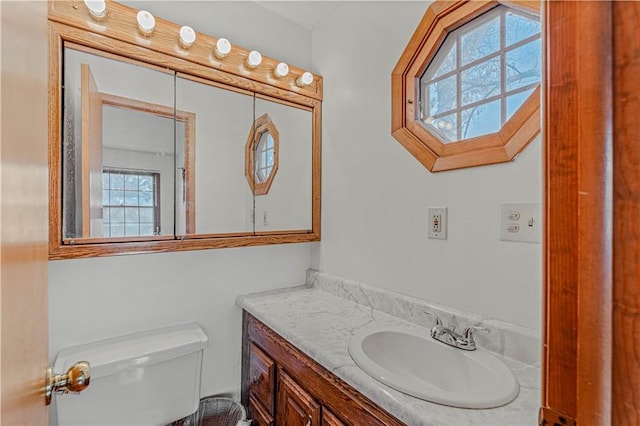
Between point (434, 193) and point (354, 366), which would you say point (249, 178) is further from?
point (354, 366)

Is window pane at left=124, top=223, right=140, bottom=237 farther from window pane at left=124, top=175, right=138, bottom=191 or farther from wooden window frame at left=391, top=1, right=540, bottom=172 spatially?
wooden window frame at left=391, top=1, right=540, bottom=172

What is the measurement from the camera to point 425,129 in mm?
1293

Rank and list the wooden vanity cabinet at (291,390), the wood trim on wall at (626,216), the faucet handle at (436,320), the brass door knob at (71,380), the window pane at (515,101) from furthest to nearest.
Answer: the faucet handle at (436,320), the window pane at (515,101), the wooden vanity cabinet at (291,390), the brass door knob at (71,380), the wood trim on wall at (626,216)

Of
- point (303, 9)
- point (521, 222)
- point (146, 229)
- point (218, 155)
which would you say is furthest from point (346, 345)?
point (303, 9)

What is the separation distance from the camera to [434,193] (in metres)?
1.24

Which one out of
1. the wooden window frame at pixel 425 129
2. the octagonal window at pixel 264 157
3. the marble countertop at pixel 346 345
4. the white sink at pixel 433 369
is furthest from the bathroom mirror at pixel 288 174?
the white sink at pixel 433 369

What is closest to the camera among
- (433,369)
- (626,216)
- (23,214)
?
(626,216)

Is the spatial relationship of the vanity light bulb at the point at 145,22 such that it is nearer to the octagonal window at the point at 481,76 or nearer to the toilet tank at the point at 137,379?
the octagonal window at the point at 481,76

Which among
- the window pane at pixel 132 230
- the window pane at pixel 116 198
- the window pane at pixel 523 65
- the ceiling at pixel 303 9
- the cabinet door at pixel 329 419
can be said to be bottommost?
the cabinet door at pixel 329 419

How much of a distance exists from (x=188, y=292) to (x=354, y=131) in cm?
117

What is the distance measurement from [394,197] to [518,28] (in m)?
0.73

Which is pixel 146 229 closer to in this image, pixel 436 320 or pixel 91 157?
pixel 91 157

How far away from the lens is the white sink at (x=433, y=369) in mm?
774

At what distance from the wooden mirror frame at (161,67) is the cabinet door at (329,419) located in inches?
33.5
